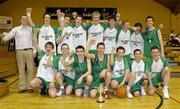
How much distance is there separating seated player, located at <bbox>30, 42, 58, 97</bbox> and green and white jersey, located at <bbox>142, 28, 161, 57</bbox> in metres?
2.28

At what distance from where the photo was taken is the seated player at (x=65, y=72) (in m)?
6.50

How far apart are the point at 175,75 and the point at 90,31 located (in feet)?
16.5

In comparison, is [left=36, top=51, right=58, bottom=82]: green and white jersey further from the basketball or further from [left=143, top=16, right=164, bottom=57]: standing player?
[left=143, top=16, right=164, bottom=57]: standing player

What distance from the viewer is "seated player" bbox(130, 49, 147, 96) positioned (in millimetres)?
6657

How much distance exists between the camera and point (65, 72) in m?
6.62

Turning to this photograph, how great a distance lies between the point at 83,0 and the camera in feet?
54.1

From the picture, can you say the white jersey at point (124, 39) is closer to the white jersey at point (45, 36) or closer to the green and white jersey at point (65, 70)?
the green and white jersey at point (65, 70)

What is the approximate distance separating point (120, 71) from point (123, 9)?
1036 centimetres

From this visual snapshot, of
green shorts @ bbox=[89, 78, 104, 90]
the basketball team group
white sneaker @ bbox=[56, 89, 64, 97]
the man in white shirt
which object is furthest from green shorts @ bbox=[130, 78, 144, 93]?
the man in white shirt

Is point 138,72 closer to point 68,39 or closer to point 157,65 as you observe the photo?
point 157,65

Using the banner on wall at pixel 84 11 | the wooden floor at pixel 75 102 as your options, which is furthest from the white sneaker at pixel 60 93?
the banner on wall at pixel 84 11

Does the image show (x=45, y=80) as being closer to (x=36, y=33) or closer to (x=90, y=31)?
(x=36, y=33)

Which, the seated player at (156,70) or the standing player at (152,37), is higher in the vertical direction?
the standing player at (152,37)

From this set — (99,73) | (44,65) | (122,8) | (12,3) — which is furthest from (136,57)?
(12,3)
